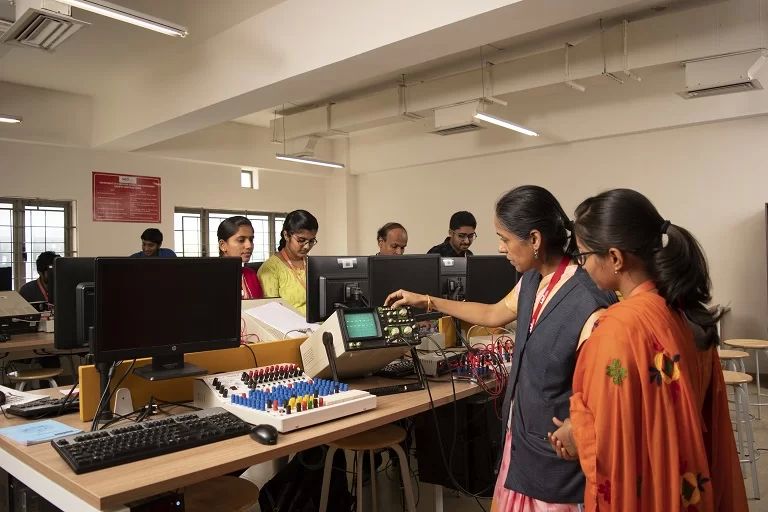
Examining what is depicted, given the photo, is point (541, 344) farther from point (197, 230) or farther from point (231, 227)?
point (197, 230)

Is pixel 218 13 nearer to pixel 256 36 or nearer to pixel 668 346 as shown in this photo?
pixel 256 36

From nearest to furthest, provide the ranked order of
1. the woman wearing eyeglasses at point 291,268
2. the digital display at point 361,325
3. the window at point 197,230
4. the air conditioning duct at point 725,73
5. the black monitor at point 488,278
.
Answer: the digital display at point 361,325
the black monitor at point 488,278
the woman wearing eyeglasses at point 291,268
the air conditioning duct at point 725,73
the window at point 197,230

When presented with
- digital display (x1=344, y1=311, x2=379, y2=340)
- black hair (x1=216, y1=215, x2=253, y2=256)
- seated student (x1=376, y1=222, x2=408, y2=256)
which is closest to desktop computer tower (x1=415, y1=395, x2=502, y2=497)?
digital display (x1=344, y1=311, x2=379, y2=340)

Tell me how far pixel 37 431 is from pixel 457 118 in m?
4.86

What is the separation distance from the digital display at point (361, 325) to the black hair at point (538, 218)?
2.04 feet

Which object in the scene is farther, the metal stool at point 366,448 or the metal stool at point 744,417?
the metal stool at point 744,417

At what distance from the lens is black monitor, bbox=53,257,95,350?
1.92 metres

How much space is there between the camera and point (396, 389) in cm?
199

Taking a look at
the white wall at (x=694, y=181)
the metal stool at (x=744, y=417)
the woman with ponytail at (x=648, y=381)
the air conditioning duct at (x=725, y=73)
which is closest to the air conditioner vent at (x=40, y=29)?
the woman with ponytail at (x=648, y=381)

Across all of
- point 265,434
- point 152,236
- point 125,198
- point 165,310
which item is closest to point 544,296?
point 265,434

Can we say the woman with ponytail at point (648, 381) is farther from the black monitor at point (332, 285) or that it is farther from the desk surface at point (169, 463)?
the black monitor at point (332, 285)

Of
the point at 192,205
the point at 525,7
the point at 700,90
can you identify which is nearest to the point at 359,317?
the point at 525,7

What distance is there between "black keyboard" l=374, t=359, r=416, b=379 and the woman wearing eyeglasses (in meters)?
1.01

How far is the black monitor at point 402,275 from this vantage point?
2.41m
